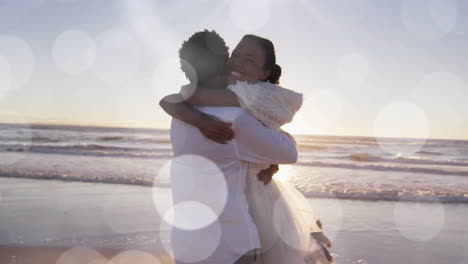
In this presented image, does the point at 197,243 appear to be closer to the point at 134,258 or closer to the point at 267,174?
the point at 267,174

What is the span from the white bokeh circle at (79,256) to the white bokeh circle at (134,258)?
20cm

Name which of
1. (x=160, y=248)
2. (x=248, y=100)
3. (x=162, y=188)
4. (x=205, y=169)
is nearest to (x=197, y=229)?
(x=205, y=169)

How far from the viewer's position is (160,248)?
5.61 metres

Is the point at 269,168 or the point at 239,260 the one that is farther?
the point at 269,168

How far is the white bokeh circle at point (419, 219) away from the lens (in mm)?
6703

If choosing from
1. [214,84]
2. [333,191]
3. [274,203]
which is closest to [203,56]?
[214,84]

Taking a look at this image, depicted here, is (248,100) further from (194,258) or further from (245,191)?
Answer: (194,258)

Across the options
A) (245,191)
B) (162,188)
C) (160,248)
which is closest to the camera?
(245,191)

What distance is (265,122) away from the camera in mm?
1667

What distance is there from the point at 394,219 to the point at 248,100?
6.90m

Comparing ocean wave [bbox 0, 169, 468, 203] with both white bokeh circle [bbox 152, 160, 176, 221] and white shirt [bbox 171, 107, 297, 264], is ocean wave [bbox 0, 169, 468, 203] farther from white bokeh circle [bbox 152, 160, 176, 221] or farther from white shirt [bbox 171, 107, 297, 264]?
white shirt [bbox 171, 107, 297, 264]

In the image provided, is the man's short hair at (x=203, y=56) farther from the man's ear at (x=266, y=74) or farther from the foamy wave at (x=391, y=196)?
the foamy wave at (x=391, y=196)

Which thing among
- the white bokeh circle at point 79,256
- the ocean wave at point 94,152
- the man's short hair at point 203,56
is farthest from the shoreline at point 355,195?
the man's short hair at point 203,56

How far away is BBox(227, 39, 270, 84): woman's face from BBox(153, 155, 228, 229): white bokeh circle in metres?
0.43
